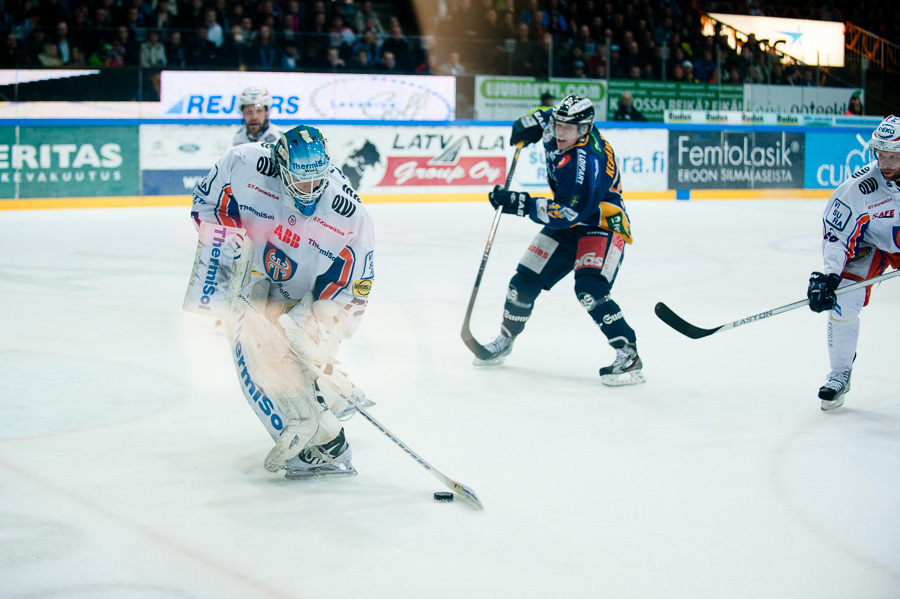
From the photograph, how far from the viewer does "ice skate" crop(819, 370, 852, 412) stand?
3.95m

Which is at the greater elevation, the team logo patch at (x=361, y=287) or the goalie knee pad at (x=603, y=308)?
the team logo patch at (x=361, y=287)

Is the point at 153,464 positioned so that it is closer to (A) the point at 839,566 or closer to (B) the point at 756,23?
(A) the point at 839,566

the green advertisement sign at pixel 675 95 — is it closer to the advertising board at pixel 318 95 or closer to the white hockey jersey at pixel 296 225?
the advertising board at pixel 318 95

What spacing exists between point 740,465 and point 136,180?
9.33 m

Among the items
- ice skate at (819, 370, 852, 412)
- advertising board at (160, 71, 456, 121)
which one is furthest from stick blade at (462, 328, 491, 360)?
advertising board at (160, 71, 456, 121)

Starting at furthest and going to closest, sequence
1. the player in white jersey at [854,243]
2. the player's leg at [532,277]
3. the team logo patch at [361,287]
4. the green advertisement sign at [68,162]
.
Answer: the green advertisement sign at [68,162]
the player's leg at [532,277]
the player in white jersey at [854,243]
the team logo patch at [361,287]

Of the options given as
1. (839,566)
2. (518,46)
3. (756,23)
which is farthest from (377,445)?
(756,23)

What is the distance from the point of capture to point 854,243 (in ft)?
12.9

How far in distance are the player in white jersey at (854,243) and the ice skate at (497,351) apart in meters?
1.43

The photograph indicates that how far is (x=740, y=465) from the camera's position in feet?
10.8

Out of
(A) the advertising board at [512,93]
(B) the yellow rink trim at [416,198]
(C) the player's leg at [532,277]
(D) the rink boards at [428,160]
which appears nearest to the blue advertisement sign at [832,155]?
(D) the rink boards at [428,160]

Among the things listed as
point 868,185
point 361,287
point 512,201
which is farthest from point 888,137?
point 361,287

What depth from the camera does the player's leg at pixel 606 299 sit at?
4363mm

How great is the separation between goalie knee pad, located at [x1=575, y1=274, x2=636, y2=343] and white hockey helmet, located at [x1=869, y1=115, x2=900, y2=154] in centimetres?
125
